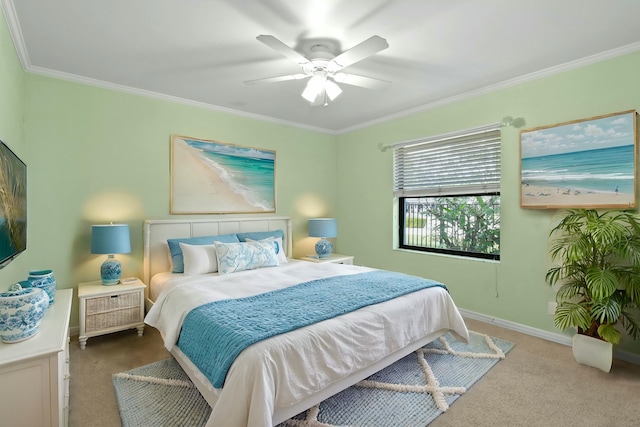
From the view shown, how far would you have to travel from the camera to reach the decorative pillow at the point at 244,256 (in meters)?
3.26

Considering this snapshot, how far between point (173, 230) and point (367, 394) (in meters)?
2.63

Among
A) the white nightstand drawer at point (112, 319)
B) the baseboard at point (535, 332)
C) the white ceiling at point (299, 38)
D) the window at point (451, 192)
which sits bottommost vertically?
the baseboard at point (535, 332)

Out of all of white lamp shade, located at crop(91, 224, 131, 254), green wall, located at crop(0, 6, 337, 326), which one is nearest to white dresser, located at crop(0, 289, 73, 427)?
green wall, located at crop(0, 6, 337, 326)

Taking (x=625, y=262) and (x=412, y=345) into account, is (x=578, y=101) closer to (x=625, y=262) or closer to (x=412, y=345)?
(x=625, y=262)

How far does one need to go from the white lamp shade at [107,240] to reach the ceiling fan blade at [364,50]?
2491 mm

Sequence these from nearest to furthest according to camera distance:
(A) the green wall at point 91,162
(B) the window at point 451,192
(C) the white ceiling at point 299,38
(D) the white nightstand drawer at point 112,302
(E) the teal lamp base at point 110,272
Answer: (C) the white ceiling at point 299,38 < (D) the white nightstand drawer at point 112,302 < (A) the green wall at point 91,162 < (E) the teal lamp base at point 110,272 < (B) the window at point 451,192

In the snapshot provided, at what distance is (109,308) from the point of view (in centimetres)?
290

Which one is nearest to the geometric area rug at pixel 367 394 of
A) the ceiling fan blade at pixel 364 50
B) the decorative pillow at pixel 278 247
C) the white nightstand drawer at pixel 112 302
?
the white nightstand drawer at pixel 112 302

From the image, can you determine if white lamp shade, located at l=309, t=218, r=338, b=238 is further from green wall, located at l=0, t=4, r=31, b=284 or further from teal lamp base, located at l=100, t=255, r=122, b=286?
green wall, located at l=0, t=4, r=31, b=284

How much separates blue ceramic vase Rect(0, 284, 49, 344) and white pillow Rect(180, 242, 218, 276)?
1.62m

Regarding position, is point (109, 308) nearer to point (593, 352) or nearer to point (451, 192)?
point (451, 192)

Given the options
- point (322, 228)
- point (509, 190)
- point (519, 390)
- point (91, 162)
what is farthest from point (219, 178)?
point (519, 390)

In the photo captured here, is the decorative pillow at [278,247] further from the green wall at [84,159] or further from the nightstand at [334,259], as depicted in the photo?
the green wall at [84,159]

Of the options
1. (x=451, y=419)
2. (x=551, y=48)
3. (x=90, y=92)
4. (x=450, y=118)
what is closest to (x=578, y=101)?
(x=551, y=48)
